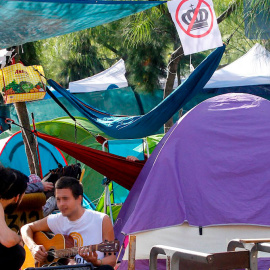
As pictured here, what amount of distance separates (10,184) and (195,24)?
8.42 feet

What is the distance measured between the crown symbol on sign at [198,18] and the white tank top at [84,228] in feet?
6.64

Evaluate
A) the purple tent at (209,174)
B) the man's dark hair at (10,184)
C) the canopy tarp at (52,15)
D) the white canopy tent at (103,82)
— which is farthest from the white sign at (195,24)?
the white canopy tent at (103,82)

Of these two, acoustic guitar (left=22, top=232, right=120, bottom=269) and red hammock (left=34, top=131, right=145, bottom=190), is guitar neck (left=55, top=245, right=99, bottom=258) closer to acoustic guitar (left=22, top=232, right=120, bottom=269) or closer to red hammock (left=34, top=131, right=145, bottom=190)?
acoustic guitar (left=22, top=232, right=120, bottom=269)

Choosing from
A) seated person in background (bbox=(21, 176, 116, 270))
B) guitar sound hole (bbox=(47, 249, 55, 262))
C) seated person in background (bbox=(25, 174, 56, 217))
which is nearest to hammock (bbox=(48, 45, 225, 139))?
seated person in background (bbox=(25, 174, 56, 217))

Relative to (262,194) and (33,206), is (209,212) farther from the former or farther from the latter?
(33,206)

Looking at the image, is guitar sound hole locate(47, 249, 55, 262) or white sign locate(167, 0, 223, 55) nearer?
guitar sound hole locate(47, 249, 55, 262)

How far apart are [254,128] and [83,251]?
174cm

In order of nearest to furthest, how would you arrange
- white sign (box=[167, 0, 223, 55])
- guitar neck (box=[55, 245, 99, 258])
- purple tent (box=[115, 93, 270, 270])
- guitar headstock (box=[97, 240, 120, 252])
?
guitar headstock (box=[97, 240, 120, 252]) → guitar neck (box=[55, 245, 99, 258]) → purple tent (box=[115, 93, 270, 270]) → white sign (box=[167, 0, 223, 55])

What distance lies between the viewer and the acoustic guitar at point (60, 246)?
3250mm

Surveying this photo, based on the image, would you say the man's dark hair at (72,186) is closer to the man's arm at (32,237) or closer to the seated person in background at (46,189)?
the man's arm at (32,237)

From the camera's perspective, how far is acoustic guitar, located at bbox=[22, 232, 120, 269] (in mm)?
3250

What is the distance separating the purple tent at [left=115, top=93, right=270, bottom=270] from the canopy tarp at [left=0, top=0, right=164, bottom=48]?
0.99 m

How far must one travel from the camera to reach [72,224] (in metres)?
3.63

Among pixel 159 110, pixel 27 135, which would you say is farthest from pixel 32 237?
pixel 27 135
